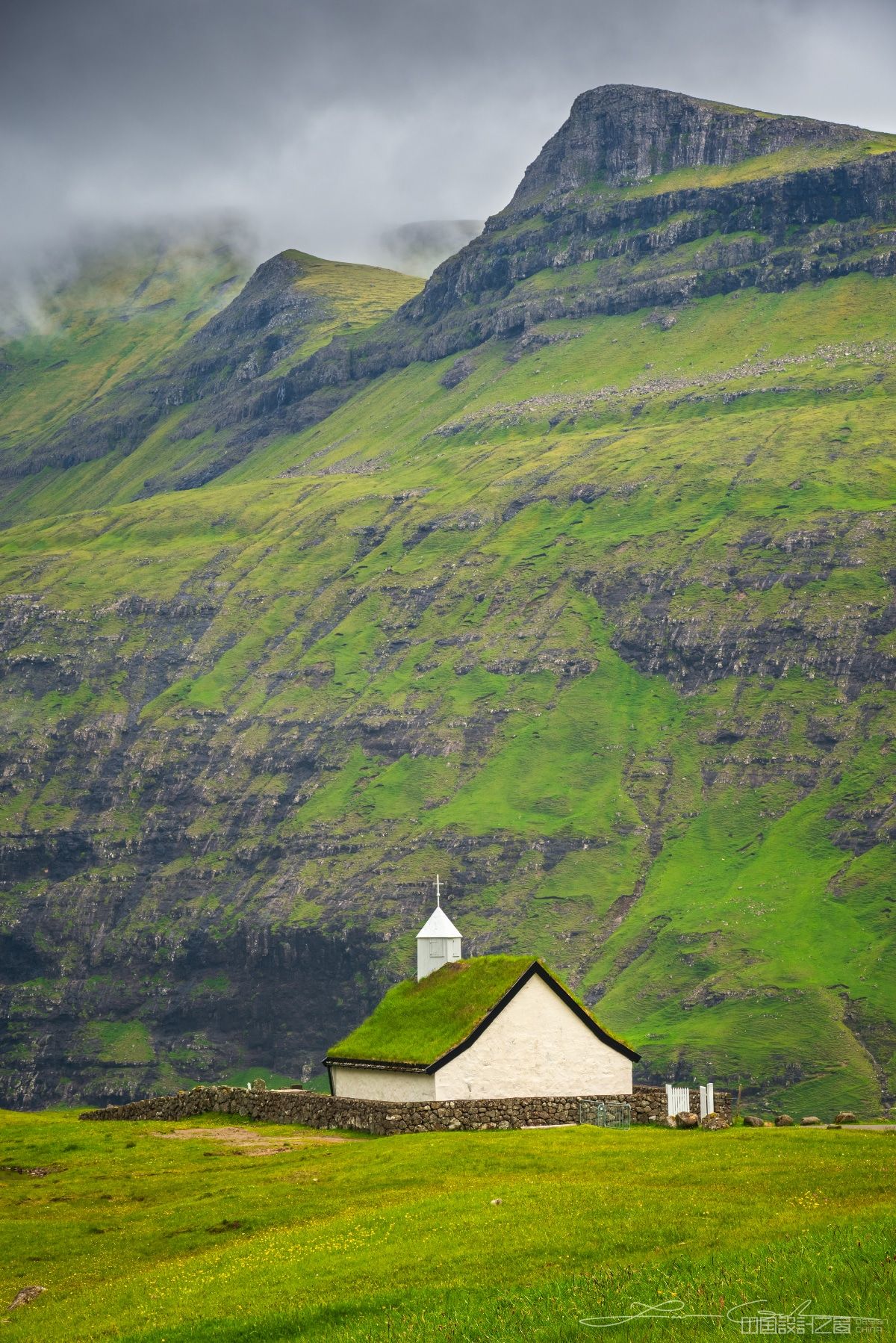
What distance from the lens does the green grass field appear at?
31.1 metres

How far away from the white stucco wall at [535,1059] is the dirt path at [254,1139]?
5.45 m

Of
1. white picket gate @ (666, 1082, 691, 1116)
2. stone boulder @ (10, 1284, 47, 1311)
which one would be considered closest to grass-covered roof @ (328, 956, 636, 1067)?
white picket gate @ (666, 1082, 691, 1116)

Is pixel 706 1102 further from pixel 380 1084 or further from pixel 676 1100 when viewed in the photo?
pixel 380 1084

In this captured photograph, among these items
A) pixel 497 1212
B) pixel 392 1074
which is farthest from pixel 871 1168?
pixel 392 1074

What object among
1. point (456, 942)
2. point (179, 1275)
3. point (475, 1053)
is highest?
point (456, 942)

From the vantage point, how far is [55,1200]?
55.4 metres

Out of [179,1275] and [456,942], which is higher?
[456,942]

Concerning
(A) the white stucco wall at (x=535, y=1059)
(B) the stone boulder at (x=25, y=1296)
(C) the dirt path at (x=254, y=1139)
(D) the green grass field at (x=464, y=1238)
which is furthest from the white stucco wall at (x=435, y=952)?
(B) the stone boulder at (x=25, y=1296)

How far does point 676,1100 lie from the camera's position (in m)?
65.8

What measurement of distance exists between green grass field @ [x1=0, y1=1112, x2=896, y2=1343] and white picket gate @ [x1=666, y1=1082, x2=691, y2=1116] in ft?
19.0

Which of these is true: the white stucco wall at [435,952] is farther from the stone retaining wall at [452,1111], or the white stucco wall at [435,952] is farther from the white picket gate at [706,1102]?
the white picket gate at [706,1102]

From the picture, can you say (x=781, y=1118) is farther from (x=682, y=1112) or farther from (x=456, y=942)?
(x=456, y=942)

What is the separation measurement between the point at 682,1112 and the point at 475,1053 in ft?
30.9

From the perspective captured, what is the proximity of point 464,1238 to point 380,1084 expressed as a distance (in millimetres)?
35291
